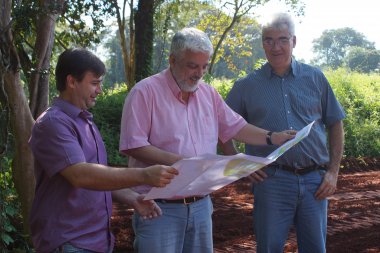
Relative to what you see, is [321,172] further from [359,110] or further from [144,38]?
[359,110]

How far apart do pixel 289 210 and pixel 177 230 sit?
2.96 feet

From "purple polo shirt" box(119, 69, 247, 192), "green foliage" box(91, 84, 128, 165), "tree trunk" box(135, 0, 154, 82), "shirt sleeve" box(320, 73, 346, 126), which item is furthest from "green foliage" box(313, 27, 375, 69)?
"purple polo shirt" box(119, 69, 247, 192)

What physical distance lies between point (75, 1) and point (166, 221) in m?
4.53

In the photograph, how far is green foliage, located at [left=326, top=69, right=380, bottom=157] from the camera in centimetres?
1268

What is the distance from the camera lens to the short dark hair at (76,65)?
7.13ft

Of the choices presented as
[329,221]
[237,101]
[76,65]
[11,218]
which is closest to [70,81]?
[76,65]

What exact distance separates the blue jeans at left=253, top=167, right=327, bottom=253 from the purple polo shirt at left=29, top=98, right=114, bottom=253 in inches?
51.2

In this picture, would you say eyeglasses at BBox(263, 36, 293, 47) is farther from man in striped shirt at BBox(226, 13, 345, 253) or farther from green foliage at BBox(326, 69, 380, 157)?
green foliage at BBox(326, 69, 380, 157)

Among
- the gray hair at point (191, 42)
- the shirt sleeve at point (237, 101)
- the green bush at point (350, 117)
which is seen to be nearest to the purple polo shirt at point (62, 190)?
the gray hair at point (191, 42)

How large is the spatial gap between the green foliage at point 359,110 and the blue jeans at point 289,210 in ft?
31.5

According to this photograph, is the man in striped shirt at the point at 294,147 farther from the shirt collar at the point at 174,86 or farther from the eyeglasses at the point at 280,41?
the shirt collar at the point at 174,86

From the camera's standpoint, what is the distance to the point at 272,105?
132 inches

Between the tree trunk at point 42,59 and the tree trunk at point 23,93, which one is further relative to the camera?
the tree trunk at point 42,59

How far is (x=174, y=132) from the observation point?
2.65m
